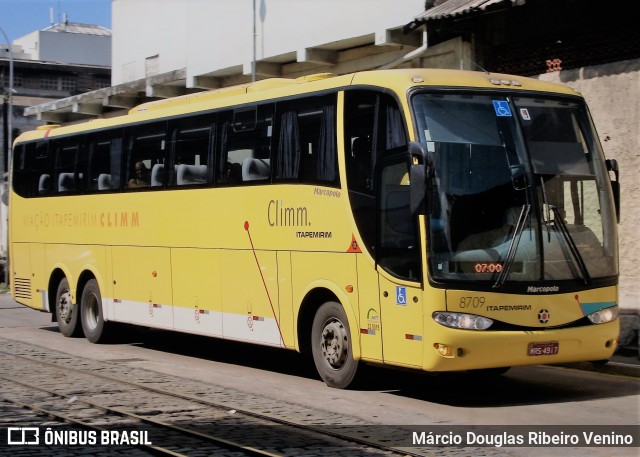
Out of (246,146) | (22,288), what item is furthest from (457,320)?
(22,288)

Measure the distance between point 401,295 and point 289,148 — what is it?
2.80 m

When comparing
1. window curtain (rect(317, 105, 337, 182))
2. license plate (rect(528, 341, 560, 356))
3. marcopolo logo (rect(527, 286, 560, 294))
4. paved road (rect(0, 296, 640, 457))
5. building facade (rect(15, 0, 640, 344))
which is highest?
building facade (rect(15, 0, 640, 344))

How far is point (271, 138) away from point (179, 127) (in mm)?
2543

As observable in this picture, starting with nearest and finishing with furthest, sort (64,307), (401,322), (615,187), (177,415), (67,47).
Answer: (177,415)
(401,322)
(615,187)
(64,307)
(67,47)

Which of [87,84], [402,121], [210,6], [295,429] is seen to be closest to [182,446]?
[295,429]

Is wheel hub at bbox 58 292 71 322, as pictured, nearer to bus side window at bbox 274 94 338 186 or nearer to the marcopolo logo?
bus side window at bbox 274 94 338 186

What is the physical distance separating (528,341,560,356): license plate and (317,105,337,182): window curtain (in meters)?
2.88

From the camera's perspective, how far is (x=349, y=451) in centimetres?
835

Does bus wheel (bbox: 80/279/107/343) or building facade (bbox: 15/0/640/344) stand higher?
building facade (bbox: 15/0/640/344)

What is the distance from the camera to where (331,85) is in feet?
40.3

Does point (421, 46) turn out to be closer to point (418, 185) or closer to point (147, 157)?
point (147, 157)

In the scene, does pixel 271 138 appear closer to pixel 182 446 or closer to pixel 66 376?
pixel 66 376

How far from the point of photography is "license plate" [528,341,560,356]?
10609 millimetres

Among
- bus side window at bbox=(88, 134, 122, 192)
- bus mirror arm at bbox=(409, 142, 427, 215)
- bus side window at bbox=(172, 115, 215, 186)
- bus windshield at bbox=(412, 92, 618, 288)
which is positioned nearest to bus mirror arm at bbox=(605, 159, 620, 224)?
bus windshield at bbox=(412, 92, 618, 288)
